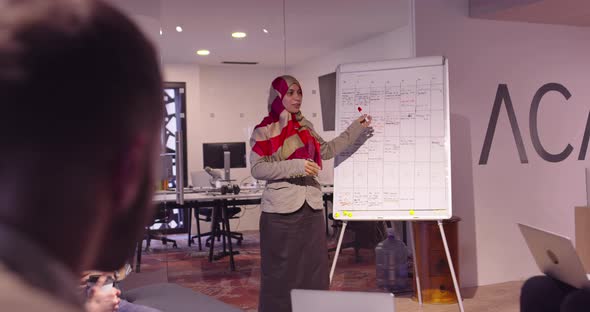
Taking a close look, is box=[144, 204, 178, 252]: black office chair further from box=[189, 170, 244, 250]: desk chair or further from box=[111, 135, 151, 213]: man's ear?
box=[111, 135, 151, 213]: man's ear

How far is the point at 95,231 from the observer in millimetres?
315

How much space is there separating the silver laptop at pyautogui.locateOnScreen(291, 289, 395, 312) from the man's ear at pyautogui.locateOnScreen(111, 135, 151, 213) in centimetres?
140

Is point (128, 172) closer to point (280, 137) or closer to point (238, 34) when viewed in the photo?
point (280, 137)

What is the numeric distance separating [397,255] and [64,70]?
15.8 feet

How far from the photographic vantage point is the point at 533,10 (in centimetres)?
466

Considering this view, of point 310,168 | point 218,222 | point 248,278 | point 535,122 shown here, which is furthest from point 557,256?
point 218,222

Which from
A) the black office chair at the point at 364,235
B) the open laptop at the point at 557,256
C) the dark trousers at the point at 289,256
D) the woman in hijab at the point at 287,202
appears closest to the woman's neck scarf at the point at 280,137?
the woman in hijab at the point at 287,202

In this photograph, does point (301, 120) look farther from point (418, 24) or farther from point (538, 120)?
point (538, 120)

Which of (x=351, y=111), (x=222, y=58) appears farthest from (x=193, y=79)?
(x=351, y=111)

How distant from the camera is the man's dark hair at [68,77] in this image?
295 mm

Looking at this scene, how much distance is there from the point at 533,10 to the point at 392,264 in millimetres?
2267

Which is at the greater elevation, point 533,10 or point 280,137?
point 533,10

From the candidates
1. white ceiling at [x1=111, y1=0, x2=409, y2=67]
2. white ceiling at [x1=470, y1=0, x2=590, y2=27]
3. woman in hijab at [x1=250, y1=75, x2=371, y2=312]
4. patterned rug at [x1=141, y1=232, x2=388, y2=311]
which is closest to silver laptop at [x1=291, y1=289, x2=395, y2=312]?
woman in hijab at [x1=250, y1=75, x2=371, y2=312]

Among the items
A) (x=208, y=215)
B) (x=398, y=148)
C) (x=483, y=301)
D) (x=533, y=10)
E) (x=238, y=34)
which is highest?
(x=533, y=10)
